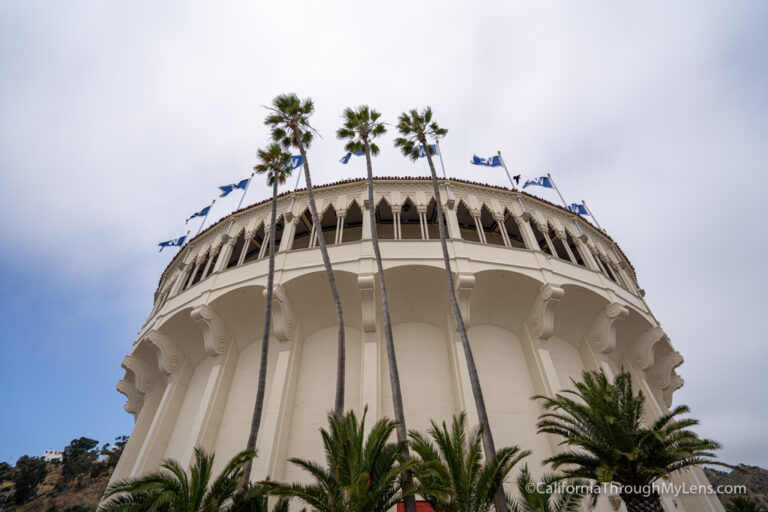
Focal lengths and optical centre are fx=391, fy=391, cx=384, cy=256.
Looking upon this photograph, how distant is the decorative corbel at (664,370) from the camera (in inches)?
679

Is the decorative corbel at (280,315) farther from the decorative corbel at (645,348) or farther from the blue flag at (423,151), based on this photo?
the decorative corbel at (645,348)

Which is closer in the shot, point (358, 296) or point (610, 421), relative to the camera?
point (610, 421)

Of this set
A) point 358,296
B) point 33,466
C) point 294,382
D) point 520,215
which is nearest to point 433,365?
point 358,296

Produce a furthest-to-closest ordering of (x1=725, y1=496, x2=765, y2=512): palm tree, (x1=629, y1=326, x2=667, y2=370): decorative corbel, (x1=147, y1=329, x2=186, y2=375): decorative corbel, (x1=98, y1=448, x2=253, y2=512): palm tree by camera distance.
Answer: (x1=629, y1=326, x2=667, y2=370): decorative corbel, (x1=147, y1=329, x2=186, y2=375): decorative corbel, (x1=725, y1=496, x2=765, y2=512): palm tree, (x1=98, y1=448, x2=253, y2=512): palm tree

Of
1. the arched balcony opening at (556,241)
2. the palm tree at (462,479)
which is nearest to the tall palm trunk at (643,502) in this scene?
the palm tree at (462,479)

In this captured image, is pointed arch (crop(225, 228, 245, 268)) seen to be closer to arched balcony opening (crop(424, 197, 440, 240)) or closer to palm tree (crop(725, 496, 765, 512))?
arched balcony opening (crop(424, 197, 440, 240))

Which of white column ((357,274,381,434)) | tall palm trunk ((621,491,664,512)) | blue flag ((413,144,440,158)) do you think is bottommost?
tall palm trunk ((621,491,664,512))

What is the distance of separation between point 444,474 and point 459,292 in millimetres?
6480

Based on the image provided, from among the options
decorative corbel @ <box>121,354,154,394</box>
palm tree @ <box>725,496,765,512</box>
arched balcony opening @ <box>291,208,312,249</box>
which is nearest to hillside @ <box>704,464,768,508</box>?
palm tree @ <box>725,496,765,512</box>

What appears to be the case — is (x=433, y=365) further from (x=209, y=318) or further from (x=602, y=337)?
(x=209, y=318)

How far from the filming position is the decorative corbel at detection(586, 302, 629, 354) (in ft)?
48.0

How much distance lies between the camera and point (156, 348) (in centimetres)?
1664

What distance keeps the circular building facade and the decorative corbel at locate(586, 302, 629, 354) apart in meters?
0.05

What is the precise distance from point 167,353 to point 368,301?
901cm
